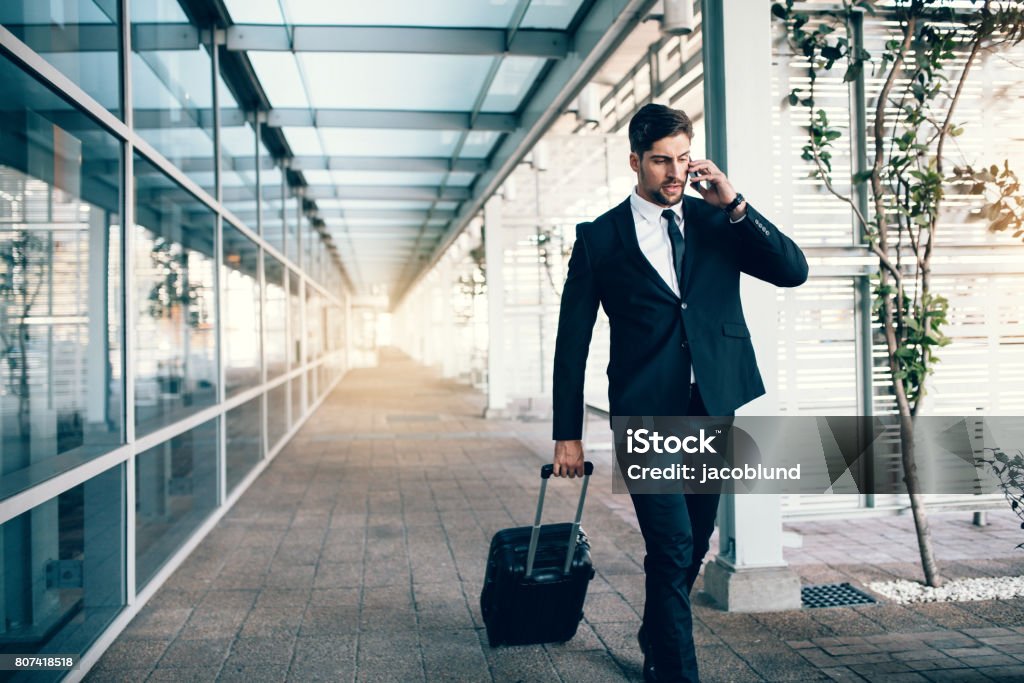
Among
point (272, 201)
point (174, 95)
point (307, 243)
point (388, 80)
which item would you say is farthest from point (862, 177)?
point (307, 243)

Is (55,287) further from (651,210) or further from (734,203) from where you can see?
(734,203)

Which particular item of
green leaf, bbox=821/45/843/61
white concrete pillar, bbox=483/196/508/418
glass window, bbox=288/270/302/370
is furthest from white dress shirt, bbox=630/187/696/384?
white concrete pillar, bbox=483/196/508/418

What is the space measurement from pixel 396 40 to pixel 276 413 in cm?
416

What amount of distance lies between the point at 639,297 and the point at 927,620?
1.88 metres

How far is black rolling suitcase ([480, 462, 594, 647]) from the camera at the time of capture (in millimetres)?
2855

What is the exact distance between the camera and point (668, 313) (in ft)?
8.06

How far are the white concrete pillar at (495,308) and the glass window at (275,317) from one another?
3171mm

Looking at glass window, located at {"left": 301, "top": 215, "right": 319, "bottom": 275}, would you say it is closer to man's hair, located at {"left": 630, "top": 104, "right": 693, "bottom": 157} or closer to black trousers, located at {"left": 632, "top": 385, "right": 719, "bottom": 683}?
man's hair, located at {"left": 630, "top": 104, "right": 693, "bottom": 157}

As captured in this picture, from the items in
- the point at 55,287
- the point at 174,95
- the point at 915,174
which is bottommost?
the point at 55,287

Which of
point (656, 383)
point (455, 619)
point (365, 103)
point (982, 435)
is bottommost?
point (455, 619)

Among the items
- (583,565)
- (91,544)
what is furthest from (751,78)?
(91,544)

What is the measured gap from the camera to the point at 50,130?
2.68 m

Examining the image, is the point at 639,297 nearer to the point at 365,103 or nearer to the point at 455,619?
the point at 455,619

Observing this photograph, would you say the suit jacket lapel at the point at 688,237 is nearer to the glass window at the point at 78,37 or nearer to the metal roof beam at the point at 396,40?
the glass window at the point at 78,37
